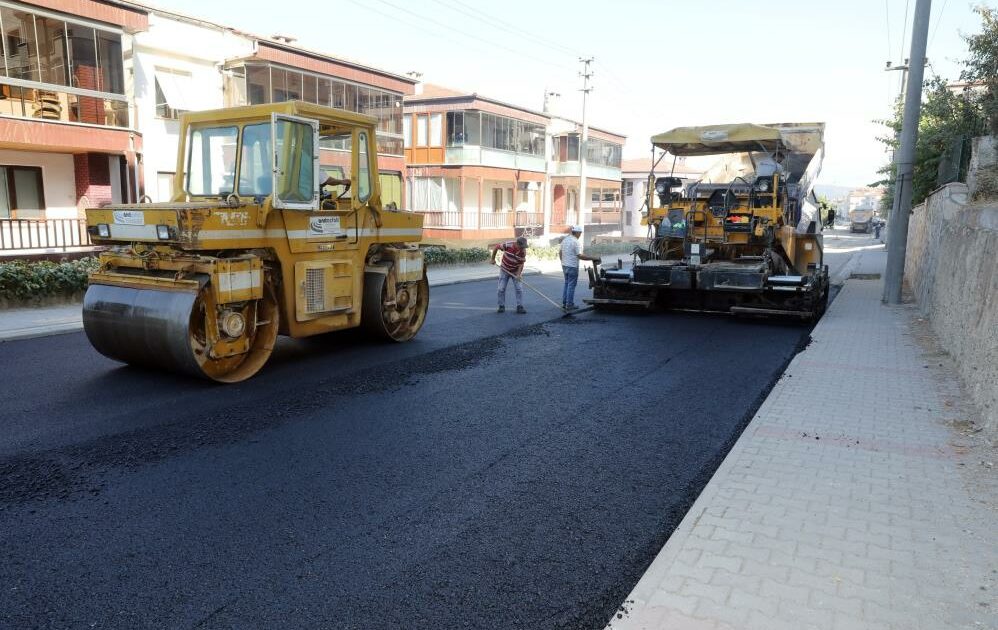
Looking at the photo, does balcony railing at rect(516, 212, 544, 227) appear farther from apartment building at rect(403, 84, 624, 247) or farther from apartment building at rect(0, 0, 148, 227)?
apartment building at rect(0, 0, 148, 227)

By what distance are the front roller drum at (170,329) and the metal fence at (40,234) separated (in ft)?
28.9

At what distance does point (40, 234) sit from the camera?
52.9 feet

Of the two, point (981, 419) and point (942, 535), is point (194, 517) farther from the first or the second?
point (981, 419)

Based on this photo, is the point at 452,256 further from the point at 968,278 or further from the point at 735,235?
the point at 968,278

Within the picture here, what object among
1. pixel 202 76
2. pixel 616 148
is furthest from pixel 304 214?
pixel 616 148

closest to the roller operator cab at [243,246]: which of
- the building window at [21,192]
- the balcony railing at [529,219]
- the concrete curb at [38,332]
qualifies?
the concrete curb at [38,332]

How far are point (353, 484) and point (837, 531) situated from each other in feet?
9.49

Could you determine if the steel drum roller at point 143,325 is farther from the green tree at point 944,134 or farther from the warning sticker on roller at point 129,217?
the green tree at point 944,134

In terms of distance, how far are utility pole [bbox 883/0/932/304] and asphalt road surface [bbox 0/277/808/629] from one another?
21.0 ft

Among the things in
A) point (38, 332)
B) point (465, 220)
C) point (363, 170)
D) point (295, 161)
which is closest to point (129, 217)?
point (295, 161)

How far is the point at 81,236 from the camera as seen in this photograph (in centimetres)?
1656

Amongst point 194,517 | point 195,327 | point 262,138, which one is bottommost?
point 194,517

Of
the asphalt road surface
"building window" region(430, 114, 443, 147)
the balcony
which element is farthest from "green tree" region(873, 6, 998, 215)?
"building window" region(430, 114, 443, 147)

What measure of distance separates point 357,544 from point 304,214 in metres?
4.71
